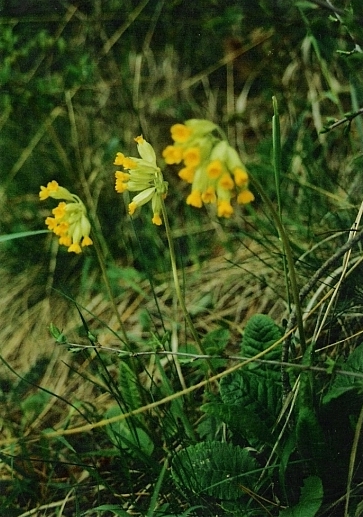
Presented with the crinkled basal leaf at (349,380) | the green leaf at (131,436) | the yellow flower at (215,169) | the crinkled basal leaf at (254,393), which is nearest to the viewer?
the yellow flower at (215,169)

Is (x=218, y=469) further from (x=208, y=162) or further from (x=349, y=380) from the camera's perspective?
(x=208, y=162)

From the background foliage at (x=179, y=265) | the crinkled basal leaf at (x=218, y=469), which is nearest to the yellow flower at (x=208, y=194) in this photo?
the background foliage at (x=179, y=265)

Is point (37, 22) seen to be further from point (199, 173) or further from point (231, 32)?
point (199, 173)

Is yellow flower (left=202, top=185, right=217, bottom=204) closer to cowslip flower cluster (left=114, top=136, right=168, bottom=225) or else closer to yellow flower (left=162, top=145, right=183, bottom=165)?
yellow flower (left=162, top=145, right=183, bottom=165)

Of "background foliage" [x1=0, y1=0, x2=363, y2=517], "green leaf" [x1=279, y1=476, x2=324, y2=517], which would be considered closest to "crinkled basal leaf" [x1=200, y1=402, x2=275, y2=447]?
"background foliage" [x1=0, y1=0, x2=363, y2=517]

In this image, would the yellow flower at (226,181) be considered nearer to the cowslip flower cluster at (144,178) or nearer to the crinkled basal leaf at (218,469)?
the cowslip flower cluster at (144,178)

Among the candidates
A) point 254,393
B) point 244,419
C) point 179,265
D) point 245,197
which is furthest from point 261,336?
point 179,265

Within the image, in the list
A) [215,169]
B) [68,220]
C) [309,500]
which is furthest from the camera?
[68,220]
